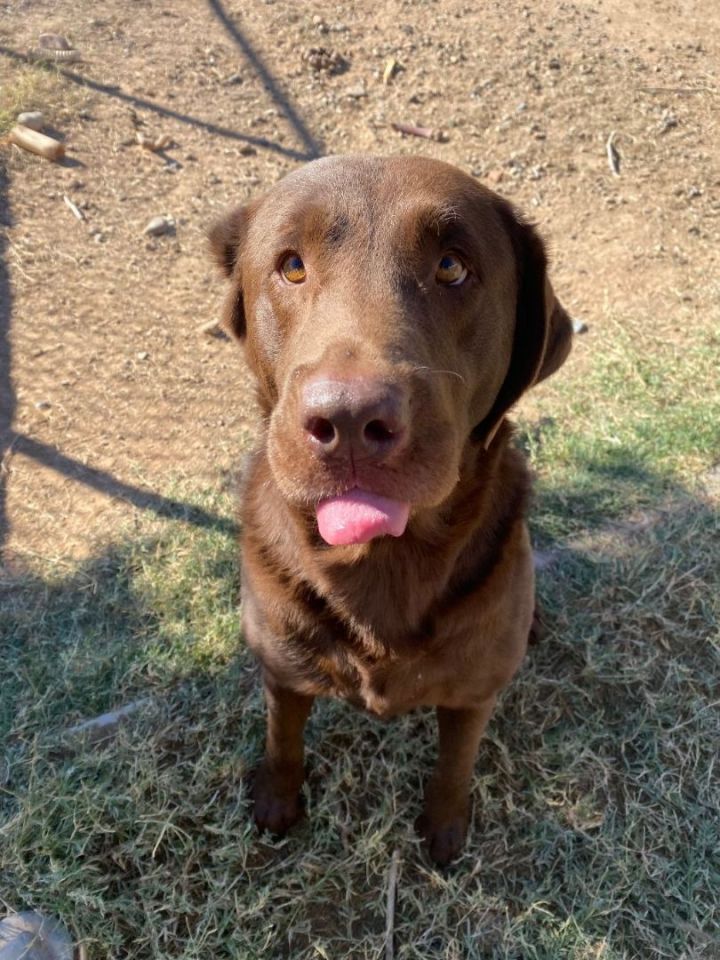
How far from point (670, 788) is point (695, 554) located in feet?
3.21

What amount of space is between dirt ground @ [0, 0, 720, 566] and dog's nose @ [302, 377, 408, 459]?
214 cm

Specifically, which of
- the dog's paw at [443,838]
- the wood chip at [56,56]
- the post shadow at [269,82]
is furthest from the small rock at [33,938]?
the wood chip at [56,56]

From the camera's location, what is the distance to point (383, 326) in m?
1.62

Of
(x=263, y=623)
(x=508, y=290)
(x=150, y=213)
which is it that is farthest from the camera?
(x=150, y=213)

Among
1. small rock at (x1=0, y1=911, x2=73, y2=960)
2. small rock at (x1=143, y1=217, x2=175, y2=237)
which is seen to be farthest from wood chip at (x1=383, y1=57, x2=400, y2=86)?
A: small rock at (x1=0, y1=911, x2=73, y2=960)

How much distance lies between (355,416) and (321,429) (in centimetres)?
10

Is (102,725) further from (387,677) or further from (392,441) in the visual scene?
(392,441)

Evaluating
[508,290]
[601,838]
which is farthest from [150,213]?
[601,838]

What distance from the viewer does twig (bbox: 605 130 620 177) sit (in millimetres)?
5219

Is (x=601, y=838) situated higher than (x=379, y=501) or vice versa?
(x=379, y=501)

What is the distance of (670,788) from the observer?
2.63m

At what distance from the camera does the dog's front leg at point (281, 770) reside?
2.35 meters

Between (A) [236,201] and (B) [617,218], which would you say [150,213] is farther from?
(B) [617,218]

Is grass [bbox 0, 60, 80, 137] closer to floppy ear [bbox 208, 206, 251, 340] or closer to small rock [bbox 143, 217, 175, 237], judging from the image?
small rock [bbox 143, 217, 175, 237]
